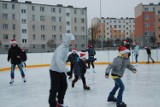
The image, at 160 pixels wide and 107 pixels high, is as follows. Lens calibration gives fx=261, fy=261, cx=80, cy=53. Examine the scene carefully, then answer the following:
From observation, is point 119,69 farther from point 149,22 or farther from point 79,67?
point 149,22

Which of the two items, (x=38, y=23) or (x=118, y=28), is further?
(x=118, y=28)

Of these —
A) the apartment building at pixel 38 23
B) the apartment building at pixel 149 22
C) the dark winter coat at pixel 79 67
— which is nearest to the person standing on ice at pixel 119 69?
the dark winter coat at pixel 79 67

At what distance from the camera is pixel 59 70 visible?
4.16 meters

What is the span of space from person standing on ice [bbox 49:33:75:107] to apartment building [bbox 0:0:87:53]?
3455 cm

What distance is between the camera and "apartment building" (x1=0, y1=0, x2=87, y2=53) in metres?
41.4

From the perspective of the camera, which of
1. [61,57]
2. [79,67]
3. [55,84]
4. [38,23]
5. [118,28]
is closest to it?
[61,57]

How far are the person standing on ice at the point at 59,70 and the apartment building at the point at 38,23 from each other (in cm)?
3455

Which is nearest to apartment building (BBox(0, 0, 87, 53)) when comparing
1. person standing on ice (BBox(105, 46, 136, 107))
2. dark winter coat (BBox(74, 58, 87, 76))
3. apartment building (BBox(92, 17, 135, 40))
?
dark winter coat (BBox(74, 58, 87, 76))

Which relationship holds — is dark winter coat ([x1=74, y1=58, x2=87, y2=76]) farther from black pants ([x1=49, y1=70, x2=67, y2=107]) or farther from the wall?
the wall

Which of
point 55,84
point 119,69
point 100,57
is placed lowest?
point 100,57

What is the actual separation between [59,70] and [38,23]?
41095 mm

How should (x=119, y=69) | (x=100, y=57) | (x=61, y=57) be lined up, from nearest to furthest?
(x=61, y=57)
(x=119, y=69)
(x=100, y=57)

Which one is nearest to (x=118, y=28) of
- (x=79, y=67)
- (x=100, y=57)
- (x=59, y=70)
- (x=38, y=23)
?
(x=38, y=23)

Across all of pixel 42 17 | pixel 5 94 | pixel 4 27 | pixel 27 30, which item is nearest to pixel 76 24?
pixel 42 17
